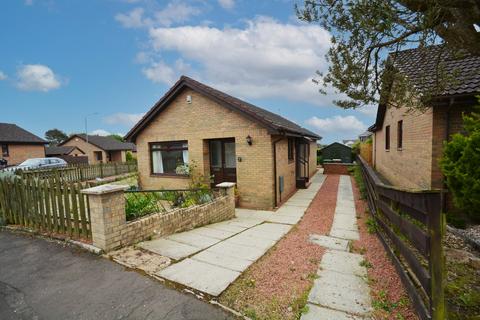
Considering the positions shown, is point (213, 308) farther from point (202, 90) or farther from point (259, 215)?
point (202, 90)

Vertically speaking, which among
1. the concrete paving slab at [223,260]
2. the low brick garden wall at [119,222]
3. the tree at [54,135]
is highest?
the tree at [54,135]

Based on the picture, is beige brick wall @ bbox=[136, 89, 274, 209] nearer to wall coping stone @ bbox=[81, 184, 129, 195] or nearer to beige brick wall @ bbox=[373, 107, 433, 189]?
beige brick wall @ bbox=[373, 107, 433, 189]

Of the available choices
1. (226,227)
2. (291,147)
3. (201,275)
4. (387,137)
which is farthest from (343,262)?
(387,137)

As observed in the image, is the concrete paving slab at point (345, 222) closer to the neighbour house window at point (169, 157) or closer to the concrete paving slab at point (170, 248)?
the concrete paving slab at point (170, 248)

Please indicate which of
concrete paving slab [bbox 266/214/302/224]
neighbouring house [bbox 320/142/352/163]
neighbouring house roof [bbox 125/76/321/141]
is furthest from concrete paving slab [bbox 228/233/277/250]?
neighbouring house [bbox 320/142/352/163]

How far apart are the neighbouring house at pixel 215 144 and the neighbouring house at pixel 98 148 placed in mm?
29461

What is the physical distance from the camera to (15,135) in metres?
28.4

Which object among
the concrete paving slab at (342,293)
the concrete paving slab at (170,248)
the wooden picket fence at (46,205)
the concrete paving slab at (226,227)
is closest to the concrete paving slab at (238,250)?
the concrete paving slab at (170,248)

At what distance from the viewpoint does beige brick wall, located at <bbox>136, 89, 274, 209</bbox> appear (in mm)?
8625

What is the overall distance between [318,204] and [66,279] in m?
8.10

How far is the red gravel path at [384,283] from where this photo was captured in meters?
2.68

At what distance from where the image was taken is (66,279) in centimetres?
340

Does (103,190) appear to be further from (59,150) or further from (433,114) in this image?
(59,150)

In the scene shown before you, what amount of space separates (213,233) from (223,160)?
15.5ft
